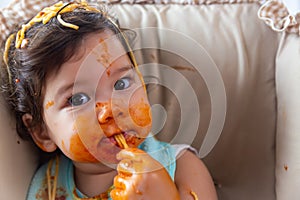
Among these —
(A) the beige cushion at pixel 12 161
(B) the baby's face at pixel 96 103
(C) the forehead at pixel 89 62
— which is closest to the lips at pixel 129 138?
(B) the baby's face at pixel 96 103

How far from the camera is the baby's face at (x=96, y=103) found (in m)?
0.93

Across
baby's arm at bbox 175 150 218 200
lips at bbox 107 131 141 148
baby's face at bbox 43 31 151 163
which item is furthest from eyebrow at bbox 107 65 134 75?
baby's arm at bbox 175 150 218 200

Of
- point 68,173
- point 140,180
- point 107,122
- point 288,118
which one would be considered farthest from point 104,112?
point 288,118

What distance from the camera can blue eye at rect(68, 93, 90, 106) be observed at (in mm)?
951

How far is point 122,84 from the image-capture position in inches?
38.4

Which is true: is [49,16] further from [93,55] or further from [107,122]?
[107,122]

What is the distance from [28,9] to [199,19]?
339mm

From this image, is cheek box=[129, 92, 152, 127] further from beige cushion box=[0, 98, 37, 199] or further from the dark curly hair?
beige cushion box=[0, 98, 37, 199]

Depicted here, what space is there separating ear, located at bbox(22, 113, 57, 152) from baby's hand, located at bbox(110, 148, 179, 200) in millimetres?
213

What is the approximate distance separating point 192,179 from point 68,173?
25cm

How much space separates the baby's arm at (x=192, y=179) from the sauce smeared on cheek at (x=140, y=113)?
15 centimetres

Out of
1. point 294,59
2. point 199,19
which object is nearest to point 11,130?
point 199,19

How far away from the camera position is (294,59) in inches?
41.3

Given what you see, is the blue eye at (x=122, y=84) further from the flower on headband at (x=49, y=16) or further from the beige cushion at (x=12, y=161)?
the beige cushion at (x=12, y=161)
